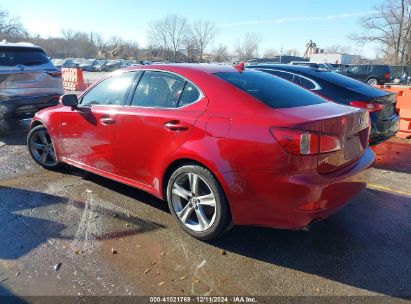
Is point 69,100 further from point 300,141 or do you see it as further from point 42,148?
point 300,141

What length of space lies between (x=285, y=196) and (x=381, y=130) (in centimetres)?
348

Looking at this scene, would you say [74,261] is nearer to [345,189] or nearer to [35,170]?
[345,189]

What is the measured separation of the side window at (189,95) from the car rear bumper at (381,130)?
324 centimetres

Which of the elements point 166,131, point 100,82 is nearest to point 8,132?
point 100,82

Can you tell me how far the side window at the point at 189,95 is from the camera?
11.7ft

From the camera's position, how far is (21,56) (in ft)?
25.1

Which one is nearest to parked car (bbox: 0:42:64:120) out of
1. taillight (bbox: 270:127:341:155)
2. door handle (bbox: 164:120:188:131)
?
door handle (bbox: 164:120:188:131)

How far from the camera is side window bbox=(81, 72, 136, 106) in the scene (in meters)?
4.25

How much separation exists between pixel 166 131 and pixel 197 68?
760mm

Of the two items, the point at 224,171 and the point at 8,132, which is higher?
the point at 224,171

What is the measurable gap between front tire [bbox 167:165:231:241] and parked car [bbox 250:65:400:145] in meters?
3.13

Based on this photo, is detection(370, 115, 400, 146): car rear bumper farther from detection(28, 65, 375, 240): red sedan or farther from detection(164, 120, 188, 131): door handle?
detection(164, 120, 188, 131): door handle

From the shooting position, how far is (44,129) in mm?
5523

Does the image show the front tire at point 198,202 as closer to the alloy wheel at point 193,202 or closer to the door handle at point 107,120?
the alloy wheel at point 193,202
